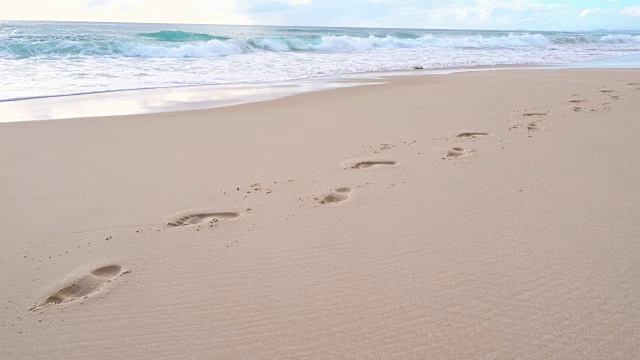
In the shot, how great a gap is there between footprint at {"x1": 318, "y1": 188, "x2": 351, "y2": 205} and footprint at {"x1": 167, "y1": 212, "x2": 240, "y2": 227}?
0.58 metres

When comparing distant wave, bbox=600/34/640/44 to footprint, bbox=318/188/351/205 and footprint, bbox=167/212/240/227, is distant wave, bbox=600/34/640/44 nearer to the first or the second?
footprint, bbox=318/188/351/205

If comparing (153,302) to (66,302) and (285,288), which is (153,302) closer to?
(66,302)

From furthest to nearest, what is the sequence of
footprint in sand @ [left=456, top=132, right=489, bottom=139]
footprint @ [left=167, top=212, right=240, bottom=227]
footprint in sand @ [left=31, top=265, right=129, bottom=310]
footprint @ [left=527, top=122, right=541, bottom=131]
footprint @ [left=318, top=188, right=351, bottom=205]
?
footprint @ [left=527, top=122, right=541, bottom=131]
footprint in sand @ [left=456, top=132, right=489, bottom=139]
footprint @ [left=318, top=188, right=351, bottom=205]
footprint @ [left=167, top=212, right=240, bottom=227]
footprint in sand @ [left=31, top=265, right=129, bottom=310]

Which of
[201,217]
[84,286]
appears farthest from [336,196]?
[84,286]

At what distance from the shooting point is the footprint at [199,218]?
265 centimetres

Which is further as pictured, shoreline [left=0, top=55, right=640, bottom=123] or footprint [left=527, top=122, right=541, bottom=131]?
shoreline [left=0, top=55, right=640, bottom=123]

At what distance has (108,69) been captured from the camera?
12.0m

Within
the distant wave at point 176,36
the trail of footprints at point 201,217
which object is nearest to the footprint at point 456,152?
the trail of footprints at point 201,217

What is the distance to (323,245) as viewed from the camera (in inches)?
92.4

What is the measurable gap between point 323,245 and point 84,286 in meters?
1.14

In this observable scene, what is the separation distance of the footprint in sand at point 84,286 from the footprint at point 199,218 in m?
0.52

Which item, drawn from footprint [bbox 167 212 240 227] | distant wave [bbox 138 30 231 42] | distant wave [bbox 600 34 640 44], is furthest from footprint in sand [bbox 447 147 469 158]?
distant wave [bbox 600 34 640 44]

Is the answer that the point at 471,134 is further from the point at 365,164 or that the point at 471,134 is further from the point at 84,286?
the point at 84,286

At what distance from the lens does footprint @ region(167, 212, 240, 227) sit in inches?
104
